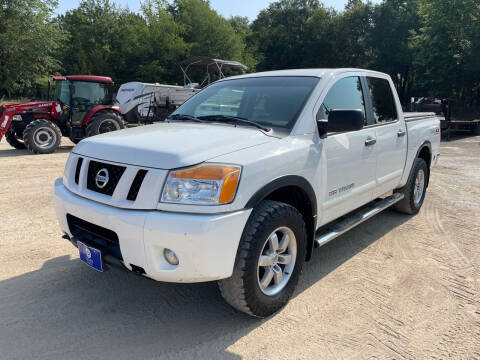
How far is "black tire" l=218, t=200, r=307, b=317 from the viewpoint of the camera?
2.43 m

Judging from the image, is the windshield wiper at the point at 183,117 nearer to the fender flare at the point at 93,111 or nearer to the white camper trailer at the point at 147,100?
the fender flare at the point at 93,111

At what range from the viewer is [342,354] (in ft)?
7.83

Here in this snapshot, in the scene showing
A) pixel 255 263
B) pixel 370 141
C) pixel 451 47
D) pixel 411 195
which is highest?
pixel 451 47

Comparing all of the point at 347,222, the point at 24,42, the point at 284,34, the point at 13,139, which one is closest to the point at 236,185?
the point at 347,222

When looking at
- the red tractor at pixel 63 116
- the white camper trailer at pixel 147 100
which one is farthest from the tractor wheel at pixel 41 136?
the white camper trailer at pixel 147 100

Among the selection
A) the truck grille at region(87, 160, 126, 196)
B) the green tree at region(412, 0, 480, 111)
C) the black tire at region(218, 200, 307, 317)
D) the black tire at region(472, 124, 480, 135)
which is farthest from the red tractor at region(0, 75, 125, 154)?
the green tree at region(412, 0, 480, 111)

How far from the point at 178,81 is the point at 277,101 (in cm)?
3223

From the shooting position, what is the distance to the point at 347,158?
3381 millimetres

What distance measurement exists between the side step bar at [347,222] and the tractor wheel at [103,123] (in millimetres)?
8970

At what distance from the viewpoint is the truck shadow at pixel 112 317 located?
2.41 m

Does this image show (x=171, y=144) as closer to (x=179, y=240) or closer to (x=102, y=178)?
(x=102, y=178)

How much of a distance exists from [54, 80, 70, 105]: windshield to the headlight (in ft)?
33.8

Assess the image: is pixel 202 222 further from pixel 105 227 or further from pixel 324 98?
pixel 324 98

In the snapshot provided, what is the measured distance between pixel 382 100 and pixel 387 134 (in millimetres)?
470
